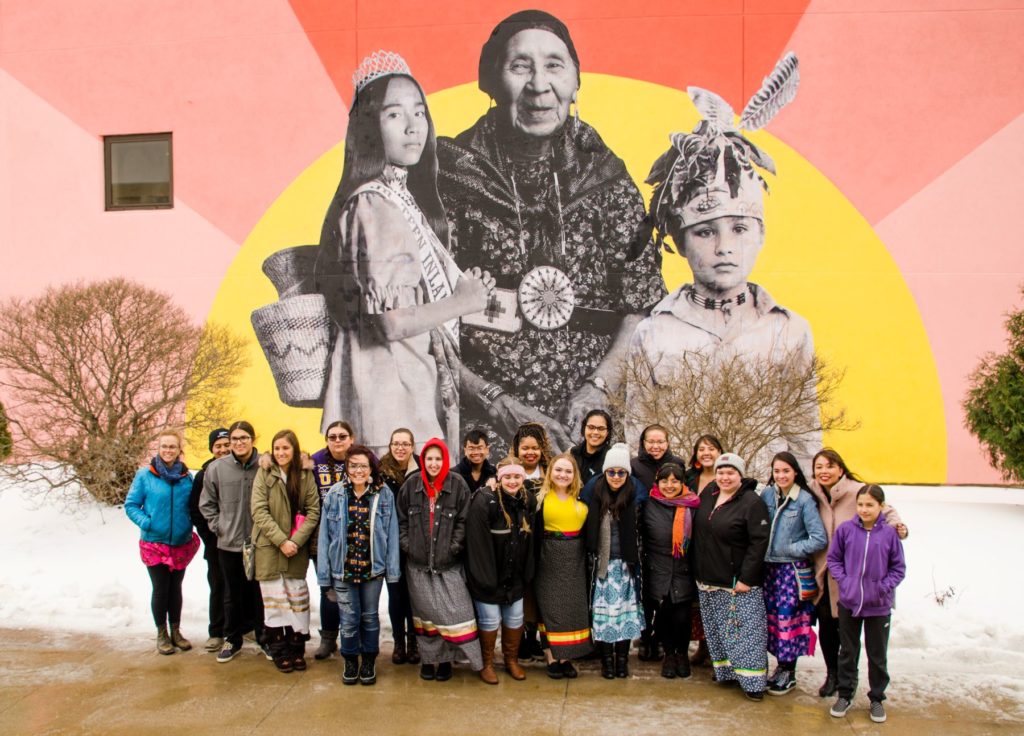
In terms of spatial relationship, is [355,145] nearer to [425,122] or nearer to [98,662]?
[425,122]

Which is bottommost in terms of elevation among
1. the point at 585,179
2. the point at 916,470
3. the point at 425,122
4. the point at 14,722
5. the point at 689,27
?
the point at 14,722

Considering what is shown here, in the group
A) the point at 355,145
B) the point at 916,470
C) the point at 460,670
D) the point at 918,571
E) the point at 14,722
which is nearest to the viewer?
the point at 14,722

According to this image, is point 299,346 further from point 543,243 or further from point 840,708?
point 840,708

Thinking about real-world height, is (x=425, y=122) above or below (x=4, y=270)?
above

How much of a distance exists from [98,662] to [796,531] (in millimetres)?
4818

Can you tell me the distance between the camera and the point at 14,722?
4.84 m

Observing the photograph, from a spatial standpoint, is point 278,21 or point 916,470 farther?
point 278,21

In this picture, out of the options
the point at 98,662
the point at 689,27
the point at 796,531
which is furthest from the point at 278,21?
the point at 796,531

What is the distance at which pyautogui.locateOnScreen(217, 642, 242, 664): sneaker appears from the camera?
226 inches

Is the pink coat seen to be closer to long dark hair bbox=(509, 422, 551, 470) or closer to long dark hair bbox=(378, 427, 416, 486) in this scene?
long dark hair bbox=(509, 422, 551, 470)

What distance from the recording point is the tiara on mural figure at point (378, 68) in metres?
11.6

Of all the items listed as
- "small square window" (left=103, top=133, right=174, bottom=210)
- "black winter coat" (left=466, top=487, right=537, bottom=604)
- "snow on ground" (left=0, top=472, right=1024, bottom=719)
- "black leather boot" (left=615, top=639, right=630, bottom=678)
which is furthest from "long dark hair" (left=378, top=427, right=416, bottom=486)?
"small square window" (left=103, top=133, right=174, bottom=210)

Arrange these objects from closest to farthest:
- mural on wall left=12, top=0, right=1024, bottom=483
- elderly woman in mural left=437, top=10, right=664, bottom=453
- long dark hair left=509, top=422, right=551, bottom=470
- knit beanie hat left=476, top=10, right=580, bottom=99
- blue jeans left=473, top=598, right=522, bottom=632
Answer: blue jeans left=473, top=598, right=522, bottom=632 → long dark hair left=509, top=422, right=551, bottom=470 → mural on wall left=12, top=0, right=1024, bottom=483 → elderly woman in mural left=437, top=10, right=664, bottom=453 → knit beanie hat left=476, top=10, right=580, bottom=99

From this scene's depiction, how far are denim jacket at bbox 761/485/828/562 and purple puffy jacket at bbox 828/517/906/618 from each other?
0.60 feet
